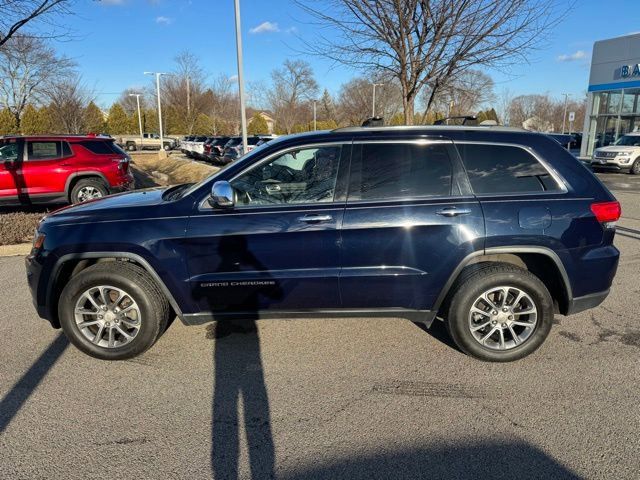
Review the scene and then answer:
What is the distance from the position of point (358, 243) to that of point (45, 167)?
856cm

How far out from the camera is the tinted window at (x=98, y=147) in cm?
984

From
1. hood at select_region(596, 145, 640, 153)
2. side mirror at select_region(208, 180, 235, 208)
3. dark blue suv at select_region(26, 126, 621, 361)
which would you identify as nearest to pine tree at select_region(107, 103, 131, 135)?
hood at select_region(596, 145, 640, 153)

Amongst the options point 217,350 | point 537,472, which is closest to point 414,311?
point 537,472

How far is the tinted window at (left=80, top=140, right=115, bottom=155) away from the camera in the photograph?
32.3 feet

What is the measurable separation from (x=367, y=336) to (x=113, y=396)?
2.06m

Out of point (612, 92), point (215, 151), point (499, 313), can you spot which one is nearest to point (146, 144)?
point (215, 151)

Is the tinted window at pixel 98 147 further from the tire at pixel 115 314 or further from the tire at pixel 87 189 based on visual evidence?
the tire at pixel 115 314

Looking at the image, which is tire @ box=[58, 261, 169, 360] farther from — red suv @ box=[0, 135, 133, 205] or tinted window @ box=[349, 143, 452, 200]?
red suv @ box=[0, 135, 133, 205]

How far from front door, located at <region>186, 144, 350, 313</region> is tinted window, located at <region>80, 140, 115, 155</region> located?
25.3 ft

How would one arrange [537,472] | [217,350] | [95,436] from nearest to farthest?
[537,472] → [95,436] → [217,350]

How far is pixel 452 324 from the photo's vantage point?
353cm

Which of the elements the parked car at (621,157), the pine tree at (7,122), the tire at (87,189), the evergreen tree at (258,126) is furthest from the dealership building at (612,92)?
the pine tree at (7,122)

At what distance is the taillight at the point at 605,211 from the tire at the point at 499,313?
67 cm

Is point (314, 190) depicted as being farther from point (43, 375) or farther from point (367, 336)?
point (43, 375)
